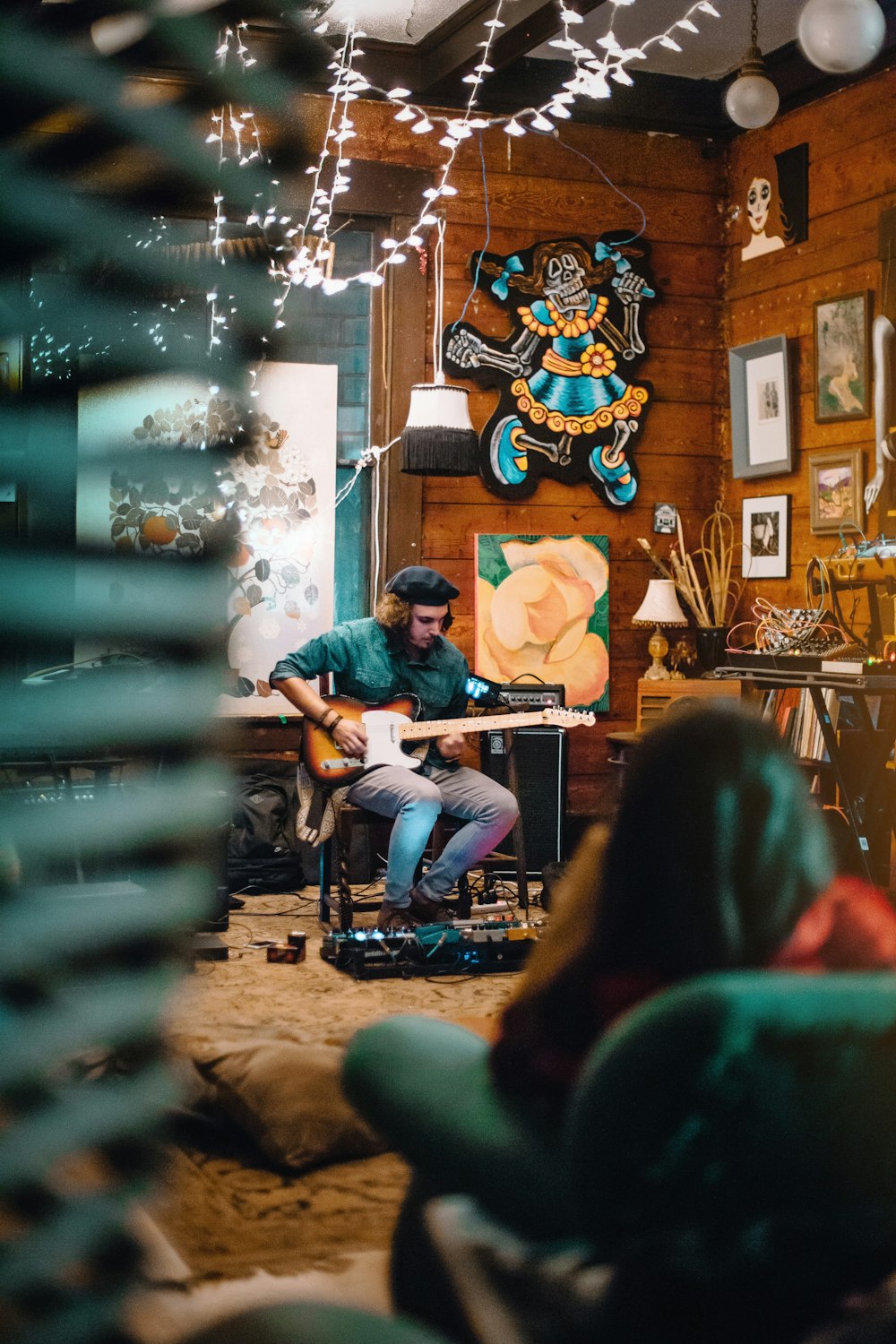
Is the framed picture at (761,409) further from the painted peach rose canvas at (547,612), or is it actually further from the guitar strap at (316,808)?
the guitar strap at (316,808)

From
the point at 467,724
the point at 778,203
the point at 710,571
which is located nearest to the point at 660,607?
the point at 710,571

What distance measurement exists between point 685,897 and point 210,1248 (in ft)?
4.15

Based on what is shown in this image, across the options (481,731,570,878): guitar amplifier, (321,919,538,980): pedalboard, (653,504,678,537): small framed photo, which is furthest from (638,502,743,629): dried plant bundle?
(321,919,538,980): pedalboard

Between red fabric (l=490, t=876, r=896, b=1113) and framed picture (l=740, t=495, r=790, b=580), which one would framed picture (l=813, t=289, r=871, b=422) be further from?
red fabric (l=490, t=876, r=896, b=1113)

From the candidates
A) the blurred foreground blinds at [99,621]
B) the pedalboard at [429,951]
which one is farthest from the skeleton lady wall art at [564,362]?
the blurred foreground blinds at [99,621]

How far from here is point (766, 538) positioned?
18.7ft

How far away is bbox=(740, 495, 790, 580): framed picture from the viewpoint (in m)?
5.60

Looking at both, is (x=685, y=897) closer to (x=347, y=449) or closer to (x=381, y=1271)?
(x=381, y=1271)

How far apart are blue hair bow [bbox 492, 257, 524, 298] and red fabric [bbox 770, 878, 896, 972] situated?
4818 millimetres

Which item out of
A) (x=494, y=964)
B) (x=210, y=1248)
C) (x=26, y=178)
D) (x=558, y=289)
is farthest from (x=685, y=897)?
(x=558, y=289)

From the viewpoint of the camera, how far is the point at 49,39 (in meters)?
0.26

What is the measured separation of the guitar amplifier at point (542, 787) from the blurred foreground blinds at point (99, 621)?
16.5 feet

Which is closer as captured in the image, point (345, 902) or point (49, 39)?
point (49, 39)

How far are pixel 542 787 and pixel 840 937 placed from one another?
4.08m
